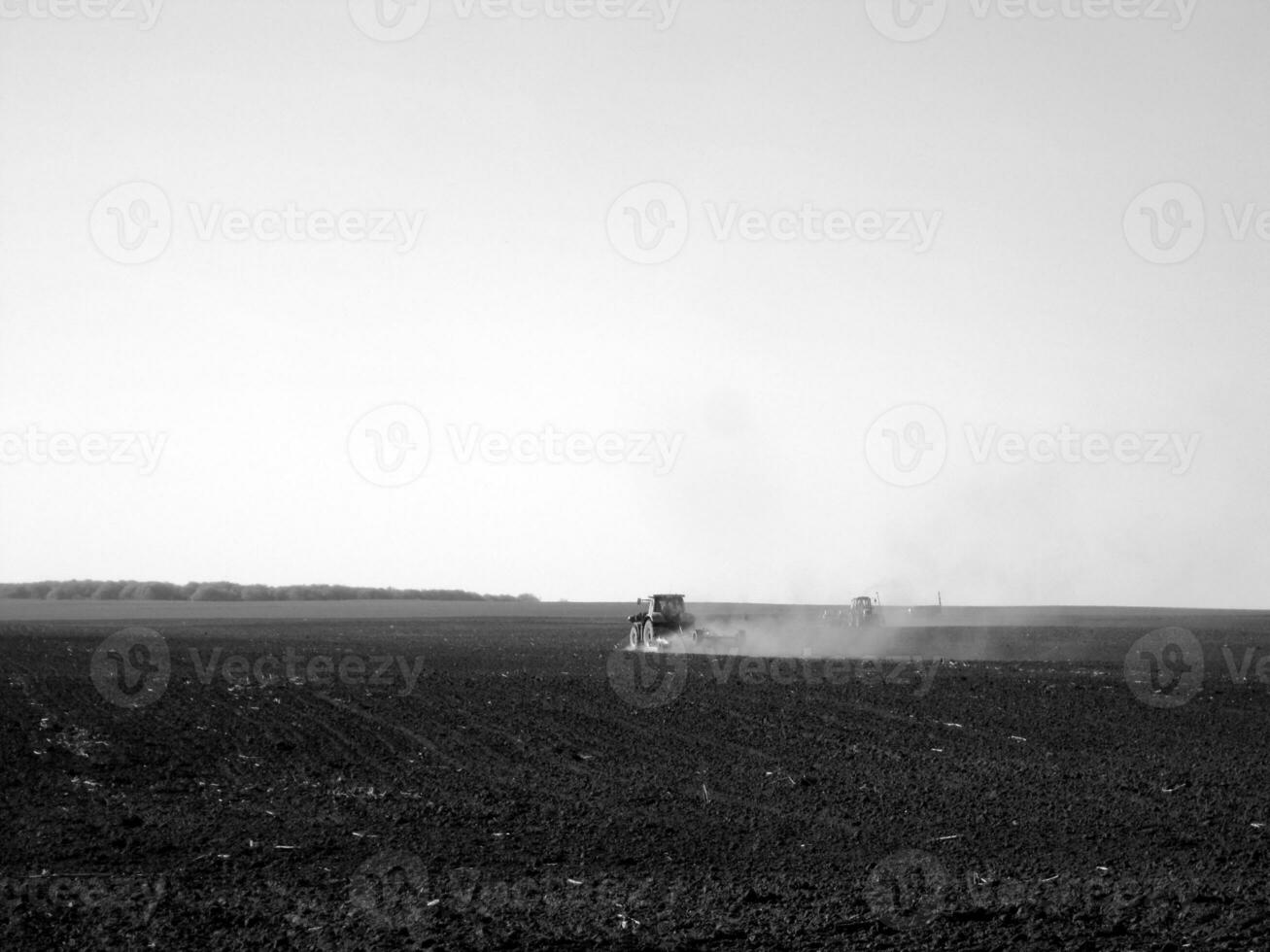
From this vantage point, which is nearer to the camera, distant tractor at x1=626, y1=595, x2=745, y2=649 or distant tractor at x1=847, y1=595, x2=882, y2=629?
distant tractor at x1=626, y1=595, x2=745, y2=649

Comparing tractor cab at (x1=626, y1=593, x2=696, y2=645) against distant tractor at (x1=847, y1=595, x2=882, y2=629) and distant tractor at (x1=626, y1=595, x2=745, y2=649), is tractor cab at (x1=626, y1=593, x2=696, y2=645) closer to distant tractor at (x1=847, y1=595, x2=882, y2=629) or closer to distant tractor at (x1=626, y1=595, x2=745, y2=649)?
distant tractor at (x1=626, y1=595, x2=745, y2=649)

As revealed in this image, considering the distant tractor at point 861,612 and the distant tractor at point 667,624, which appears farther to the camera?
the distant tractor at point 861,612

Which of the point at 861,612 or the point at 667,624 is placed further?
the point at 861,612

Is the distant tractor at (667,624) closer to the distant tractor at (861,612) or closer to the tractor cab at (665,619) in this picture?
the tractor cab at (665,619)

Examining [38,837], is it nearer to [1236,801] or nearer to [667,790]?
[667,790]

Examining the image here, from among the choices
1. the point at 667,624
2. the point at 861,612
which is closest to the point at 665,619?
the point at 667,624

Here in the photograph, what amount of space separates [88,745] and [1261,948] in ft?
57.7

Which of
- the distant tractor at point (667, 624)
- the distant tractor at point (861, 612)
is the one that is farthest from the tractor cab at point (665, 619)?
the distant tractor at point (861, 612)

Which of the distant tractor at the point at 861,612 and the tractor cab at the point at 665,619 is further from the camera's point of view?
the distant tractor at the point at 861,612

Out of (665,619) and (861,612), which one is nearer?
(665,619)

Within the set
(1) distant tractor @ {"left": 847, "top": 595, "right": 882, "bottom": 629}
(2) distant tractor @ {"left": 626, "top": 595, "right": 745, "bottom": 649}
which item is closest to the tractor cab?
(2) distant tractor @ {"left": 626, "top": 595, "right": 745, "bottom": 649}

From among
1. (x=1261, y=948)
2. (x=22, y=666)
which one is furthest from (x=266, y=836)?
(x=22, y=666)

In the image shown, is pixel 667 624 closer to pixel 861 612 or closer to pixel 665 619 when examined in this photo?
pixel 665 619

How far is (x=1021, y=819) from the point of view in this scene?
15039mm
